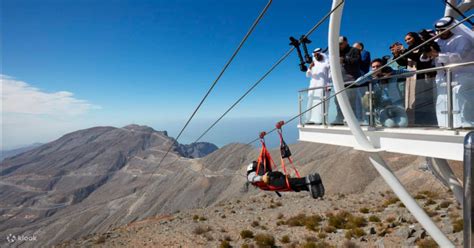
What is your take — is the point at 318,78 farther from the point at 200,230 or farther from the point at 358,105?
the point at 200,230

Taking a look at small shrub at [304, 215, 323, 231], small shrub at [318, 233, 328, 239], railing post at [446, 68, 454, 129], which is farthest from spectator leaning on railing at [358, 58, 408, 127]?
small shrub at [304, 215, 323, 231]

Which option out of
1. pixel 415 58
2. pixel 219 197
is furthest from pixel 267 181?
pixel 219 197

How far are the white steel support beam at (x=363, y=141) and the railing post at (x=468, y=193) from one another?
16.7 feet

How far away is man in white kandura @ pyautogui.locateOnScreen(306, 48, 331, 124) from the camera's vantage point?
8.82 meters

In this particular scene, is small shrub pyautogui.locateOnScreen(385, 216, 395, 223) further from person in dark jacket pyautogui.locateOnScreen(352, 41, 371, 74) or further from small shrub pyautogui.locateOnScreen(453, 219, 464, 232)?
person in dark jacket pyautogui.locateOnScreen(352, 41, 371, 74)

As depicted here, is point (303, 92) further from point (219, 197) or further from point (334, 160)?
point (219, 197)

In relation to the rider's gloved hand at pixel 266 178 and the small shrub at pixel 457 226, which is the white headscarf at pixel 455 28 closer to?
the rider's gloved hand at pixel 266 178

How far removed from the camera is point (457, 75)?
17.7 feet

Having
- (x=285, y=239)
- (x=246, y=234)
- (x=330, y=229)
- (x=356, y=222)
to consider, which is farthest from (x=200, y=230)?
(x=356, y=222)

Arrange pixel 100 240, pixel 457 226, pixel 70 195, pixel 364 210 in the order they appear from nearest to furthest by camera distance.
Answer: pixel 457 226, pixel 364 210, pixel 100 240, pixel 70 195

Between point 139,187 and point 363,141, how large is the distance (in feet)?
493

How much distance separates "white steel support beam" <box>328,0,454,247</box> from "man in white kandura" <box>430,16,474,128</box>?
1716mm

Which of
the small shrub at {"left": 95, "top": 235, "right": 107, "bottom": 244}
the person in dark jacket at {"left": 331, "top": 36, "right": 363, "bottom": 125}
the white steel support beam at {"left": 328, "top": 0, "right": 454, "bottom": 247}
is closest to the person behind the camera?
the white steel support beam at {"left": 328, "top": 0, "right": 454, "bottom": 247}

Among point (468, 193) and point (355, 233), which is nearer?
point (468, 193)
